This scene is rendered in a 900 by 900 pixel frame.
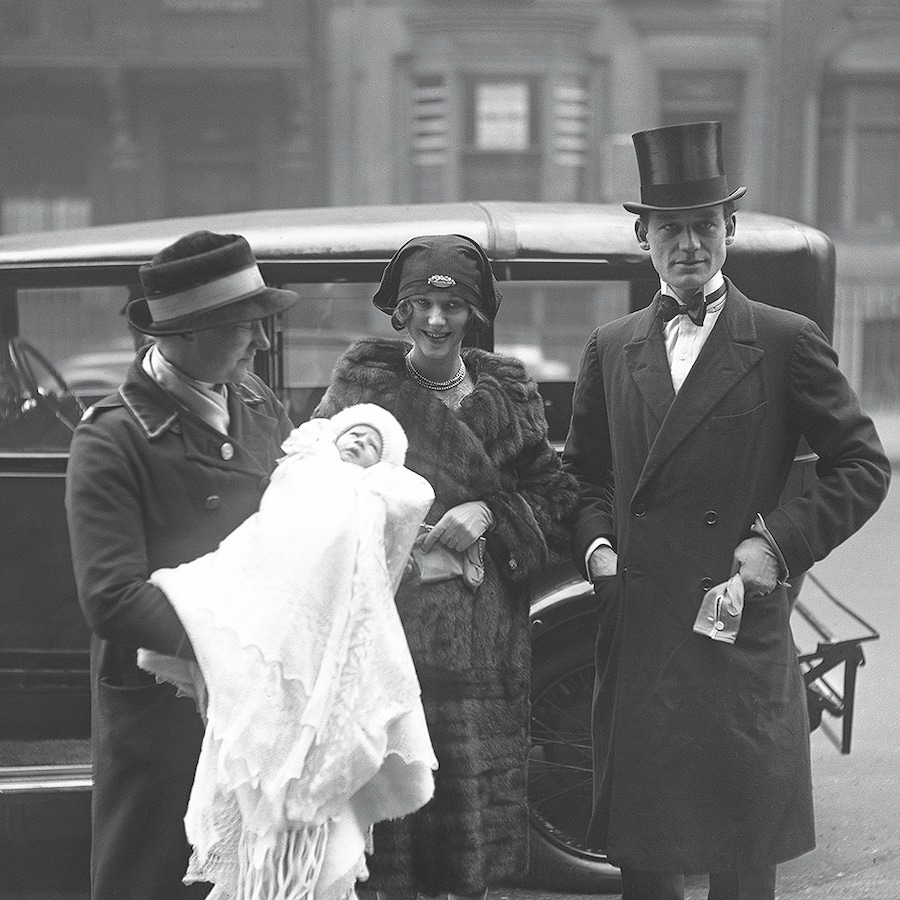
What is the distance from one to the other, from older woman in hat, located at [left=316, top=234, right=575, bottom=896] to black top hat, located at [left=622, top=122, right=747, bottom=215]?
468 mm

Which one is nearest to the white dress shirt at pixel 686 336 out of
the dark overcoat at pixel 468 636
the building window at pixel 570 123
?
the dark overcoat at pixel 468 636

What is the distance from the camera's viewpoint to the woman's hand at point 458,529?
9.77 ft

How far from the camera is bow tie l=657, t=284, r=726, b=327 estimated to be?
117 inches

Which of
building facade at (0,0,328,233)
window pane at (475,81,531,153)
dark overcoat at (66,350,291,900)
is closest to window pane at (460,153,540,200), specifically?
window pane at (475,81,531,153)

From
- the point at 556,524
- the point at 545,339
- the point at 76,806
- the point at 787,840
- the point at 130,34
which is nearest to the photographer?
the point at 787,840

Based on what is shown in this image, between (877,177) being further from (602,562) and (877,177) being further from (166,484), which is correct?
(166,484)

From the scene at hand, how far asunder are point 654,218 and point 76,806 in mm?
2381

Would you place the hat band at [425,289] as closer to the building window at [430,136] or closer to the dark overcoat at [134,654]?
the dark overcoat at [134,654]

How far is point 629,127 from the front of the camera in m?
20.7

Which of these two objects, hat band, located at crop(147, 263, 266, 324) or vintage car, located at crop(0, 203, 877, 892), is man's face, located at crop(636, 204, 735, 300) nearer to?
vintage car, located at crop(0, 203, 877, 892)

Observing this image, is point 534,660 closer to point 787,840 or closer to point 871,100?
point 787,840

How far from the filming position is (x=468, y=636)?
120 inches

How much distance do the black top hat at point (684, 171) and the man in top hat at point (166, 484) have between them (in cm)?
98

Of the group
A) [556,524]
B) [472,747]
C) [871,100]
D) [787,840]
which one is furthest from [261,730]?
[871,100]
